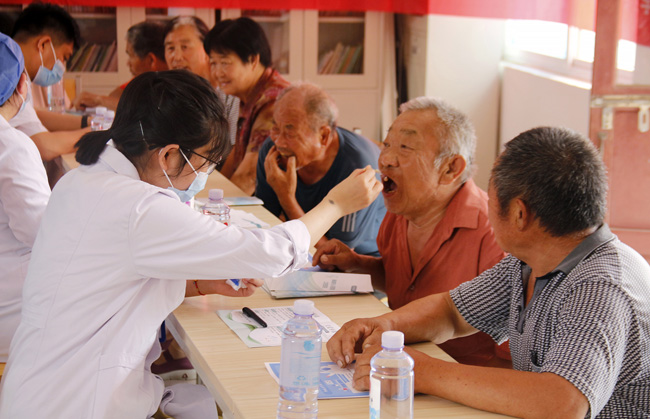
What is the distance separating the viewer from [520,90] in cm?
514

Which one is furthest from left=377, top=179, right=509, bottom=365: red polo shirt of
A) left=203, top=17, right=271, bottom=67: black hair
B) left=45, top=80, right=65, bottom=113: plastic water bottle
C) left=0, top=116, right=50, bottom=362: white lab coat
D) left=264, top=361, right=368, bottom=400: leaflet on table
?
left=45, top=80, right=65, bottom=113: plastic water bottle

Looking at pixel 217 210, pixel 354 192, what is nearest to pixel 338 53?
pixel 217 210

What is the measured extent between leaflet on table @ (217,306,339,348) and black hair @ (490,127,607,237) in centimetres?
56

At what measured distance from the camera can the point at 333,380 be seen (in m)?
1.52

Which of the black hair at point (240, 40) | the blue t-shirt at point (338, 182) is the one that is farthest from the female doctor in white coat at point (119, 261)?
the black hair at point (240, 40)

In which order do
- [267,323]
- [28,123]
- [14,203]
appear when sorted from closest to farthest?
1. [267,323]
2. [14,203]
3. [28,123]

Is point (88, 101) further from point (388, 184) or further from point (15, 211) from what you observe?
point (388, 184)

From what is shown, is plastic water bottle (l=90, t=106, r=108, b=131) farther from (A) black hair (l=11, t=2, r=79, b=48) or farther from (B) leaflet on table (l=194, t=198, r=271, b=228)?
(B) leaflet on table (l=194, t=198, r=271, b=228)

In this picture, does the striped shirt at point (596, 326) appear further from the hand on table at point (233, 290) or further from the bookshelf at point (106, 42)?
the bookshelf at point (106, 42)

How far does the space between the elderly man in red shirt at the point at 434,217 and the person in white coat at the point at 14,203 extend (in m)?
0.86

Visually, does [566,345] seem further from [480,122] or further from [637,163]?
[480,122]

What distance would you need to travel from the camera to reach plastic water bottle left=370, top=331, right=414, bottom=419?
132cm

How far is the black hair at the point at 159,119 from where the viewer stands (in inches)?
64.4

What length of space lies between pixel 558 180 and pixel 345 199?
0.63 m
